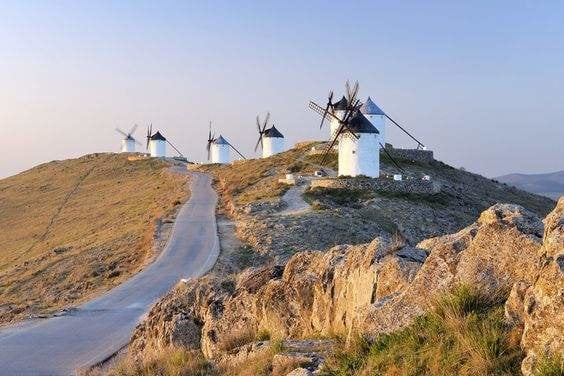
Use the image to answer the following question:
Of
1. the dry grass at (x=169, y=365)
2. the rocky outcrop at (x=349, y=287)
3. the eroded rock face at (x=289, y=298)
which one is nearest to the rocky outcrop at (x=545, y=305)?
the rocky outcrop at (x=349, y=287)

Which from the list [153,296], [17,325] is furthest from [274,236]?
[17,325]

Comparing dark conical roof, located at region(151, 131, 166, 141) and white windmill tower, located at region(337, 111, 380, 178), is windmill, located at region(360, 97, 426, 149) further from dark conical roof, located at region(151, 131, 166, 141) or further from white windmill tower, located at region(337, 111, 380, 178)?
dark conical roof, located at region(151, 131, 166, 141)

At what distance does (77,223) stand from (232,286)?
4629 cm

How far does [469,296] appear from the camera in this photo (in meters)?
6.30

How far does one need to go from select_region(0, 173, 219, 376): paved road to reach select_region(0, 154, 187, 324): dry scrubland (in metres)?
1.47

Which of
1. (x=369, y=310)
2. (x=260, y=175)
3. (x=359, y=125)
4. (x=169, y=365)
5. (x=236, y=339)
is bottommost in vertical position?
(x=169, y=365)

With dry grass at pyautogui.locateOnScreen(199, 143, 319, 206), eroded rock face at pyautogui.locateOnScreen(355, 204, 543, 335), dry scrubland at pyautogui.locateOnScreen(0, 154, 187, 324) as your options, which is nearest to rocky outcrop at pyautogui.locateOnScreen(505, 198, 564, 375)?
eroded rock face at pyautogui.locateOnScreen(355, 204, 543, 335)

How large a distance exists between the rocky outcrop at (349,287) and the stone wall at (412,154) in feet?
183

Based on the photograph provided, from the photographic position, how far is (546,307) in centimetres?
513

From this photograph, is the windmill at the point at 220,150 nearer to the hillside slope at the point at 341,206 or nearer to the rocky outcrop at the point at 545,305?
the hillside slope at the point at 341,206

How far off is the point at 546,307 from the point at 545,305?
0.02m

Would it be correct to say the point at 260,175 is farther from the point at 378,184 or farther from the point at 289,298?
the point at 289,298

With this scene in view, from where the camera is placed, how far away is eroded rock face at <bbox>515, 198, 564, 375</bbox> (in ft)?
16.5

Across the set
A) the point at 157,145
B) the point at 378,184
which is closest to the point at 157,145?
the point at 157,145
